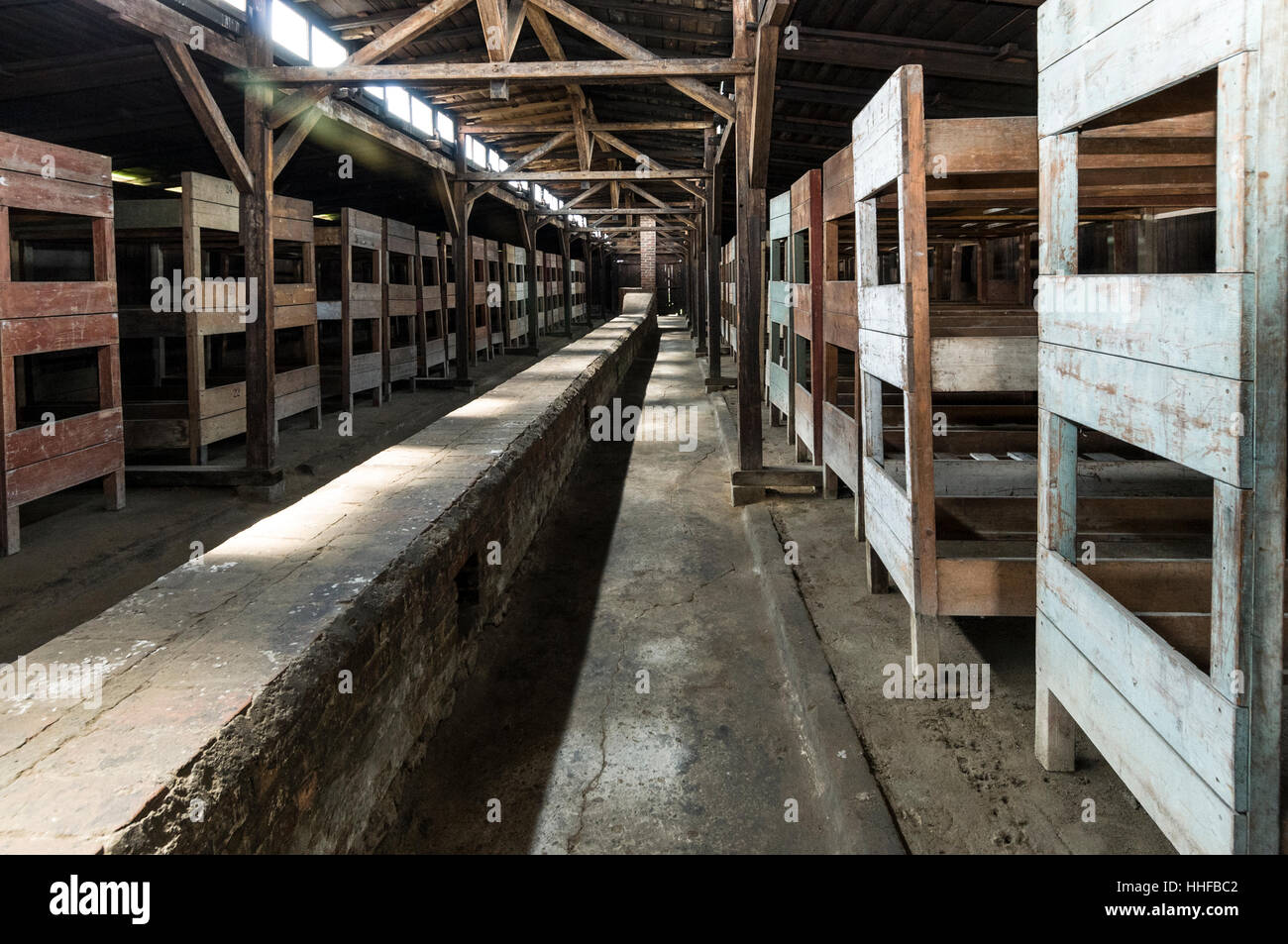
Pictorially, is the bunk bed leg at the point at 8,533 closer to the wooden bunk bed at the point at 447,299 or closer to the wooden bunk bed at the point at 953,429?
the wooden bunk bed at the point at 953,429

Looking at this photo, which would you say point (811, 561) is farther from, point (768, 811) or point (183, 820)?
point (183, 820)

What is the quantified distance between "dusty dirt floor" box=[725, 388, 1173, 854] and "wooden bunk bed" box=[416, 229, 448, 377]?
9.68 meters

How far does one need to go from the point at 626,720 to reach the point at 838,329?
2.89m

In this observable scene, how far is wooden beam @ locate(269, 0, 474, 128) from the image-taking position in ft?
23.4

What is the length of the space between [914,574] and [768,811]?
3.61 feet

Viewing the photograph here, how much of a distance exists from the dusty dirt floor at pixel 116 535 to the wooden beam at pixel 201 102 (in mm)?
2490

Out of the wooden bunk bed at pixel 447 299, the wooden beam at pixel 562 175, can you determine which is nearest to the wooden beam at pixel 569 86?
the wooden beam at pixel 562 175

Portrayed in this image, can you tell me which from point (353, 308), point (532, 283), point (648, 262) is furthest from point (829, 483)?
point (648, 262)

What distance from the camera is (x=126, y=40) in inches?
302

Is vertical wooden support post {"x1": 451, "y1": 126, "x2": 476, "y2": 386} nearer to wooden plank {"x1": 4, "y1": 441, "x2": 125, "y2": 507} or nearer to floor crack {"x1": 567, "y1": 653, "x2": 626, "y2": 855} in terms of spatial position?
wooden plank {"x1": 4, "y1": 441, "x2": 125, "y2": 507}

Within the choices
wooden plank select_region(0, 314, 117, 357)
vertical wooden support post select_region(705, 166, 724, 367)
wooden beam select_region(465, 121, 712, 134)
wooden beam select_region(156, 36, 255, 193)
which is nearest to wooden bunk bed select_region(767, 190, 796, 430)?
vertical wooden support post select_region(705, 166, 724, 367)

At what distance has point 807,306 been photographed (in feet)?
21.8

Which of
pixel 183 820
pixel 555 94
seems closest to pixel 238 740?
pixel 183 820

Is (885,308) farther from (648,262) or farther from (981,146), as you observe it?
(648,262)
